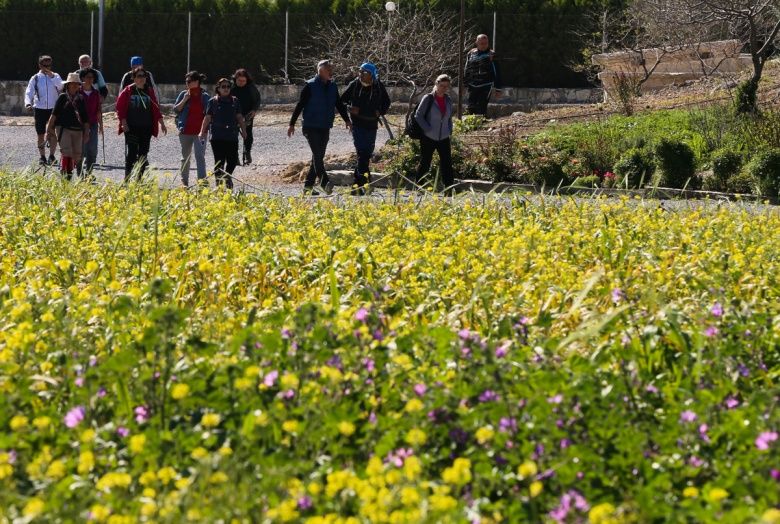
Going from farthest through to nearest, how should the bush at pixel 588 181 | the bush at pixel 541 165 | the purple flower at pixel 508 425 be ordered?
the bush at pixel 541 165
the bush at pixel 588 181
the purple flower at pixel 508 425

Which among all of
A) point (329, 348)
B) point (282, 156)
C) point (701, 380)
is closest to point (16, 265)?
point (329, 348)

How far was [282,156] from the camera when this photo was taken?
23312mm

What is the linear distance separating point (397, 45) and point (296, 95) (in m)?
4.22

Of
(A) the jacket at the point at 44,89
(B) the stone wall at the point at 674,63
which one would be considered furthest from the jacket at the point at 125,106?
(B) the stone wall at the point at 674,63

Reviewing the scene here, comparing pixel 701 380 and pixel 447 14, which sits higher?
pixel 447 14

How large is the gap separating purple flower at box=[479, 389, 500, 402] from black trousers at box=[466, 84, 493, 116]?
19677mm

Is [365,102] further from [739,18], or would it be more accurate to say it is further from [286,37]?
[286,37]

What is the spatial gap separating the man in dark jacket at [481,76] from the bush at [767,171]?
6.62 m

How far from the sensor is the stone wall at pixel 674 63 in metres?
27.9

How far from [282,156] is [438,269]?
662 inches

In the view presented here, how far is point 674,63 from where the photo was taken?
29.2 meters

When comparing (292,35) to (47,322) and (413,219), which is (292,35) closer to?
(413,219)

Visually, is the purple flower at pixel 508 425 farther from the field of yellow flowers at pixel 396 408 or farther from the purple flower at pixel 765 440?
the purple flower at pixel 765 440

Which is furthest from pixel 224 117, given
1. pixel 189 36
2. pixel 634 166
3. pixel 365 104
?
pixel 189 36
